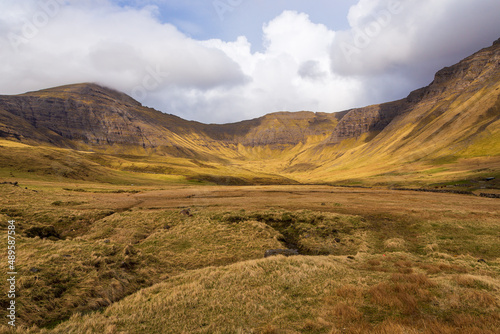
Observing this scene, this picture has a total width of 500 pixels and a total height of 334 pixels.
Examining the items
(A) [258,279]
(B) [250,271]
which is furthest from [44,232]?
(A) [258,279]

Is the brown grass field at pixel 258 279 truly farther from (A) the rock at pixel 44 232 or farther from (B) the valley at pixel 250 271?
(A) the rock at pixel 44 232

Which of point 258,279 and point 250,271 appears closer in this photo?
point 258,279

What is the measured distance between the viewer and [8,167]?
292ft

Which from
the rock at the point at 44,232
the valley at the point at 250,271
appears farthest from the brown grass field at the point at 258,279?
the rock at the point at 44,232

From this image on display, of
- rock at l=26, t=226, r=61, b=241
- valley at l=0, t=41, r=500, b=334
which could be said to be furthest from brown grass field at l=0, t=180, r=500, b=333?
rock at l=26, t=226, r=61, b=241

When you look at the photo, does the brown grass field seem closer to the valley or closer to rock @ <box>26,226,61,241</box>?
the valley

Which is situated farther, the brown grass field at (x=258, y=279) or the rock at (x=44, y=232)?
the rock at (x=44, y=232)

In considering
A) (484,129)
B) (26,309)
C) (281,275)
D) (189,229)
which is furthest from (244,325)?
(484,129)

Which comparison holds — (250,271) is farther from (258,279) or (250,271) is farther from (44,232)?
(44,232)

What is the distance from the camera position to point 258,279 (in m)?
15.8

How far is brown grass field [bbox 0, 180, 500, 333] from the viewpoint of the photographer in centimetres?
1070

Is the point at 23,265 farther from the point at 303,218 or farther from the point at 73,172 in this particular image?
the point at 73,172

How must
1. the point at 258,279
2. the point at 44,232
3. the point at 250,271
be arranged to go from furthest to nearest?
1. the point at 44,232
2. the point at 250,271
3. the point at 258,279

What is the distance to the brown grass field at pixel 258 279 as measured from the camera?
421 inches
